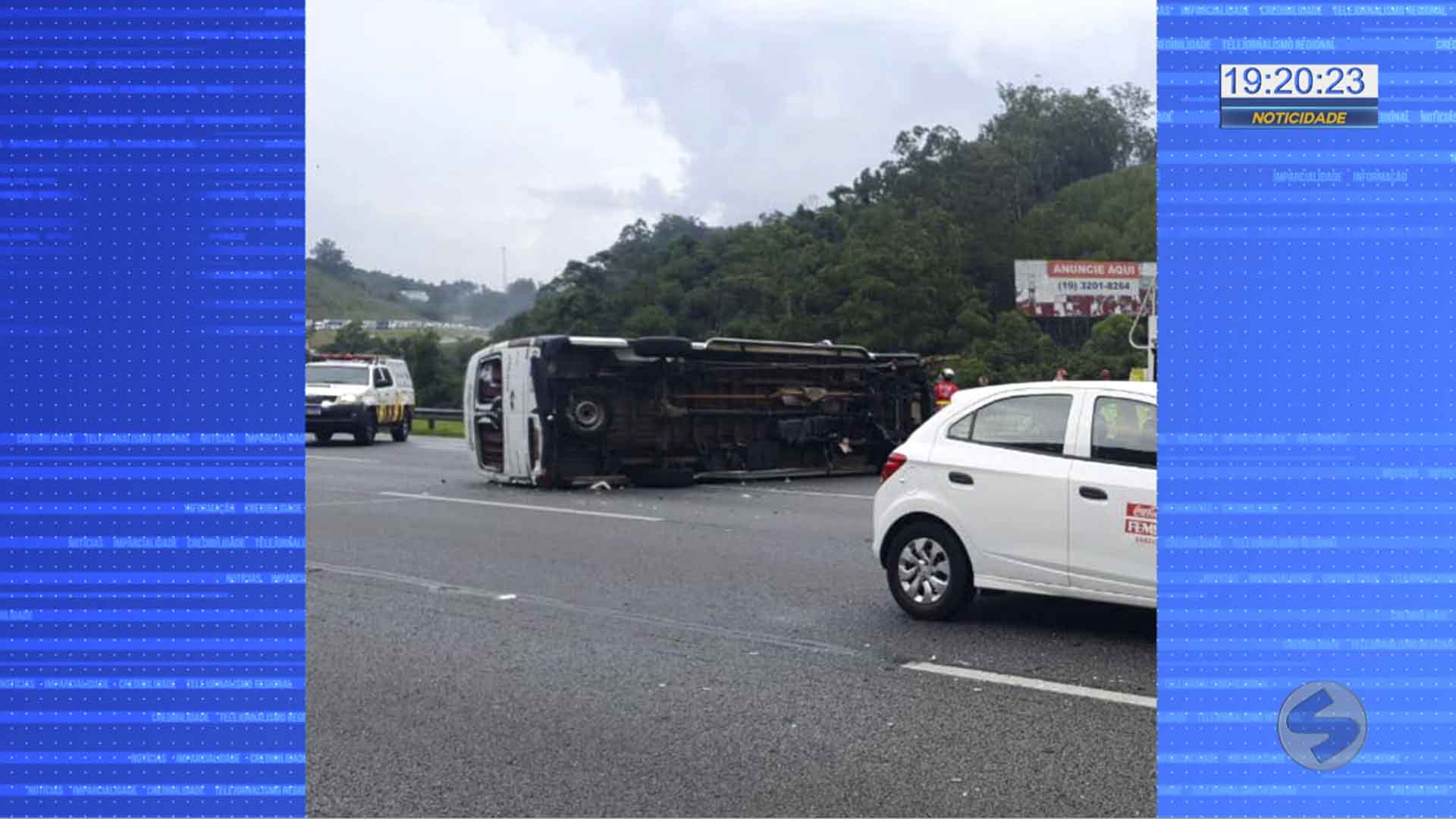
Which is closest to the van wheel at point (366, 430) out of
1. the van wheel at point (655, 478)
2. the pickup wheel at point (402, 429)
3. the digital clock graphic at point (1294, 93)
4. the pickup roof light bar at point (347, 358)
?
the pickup wheel at point (402, 429)

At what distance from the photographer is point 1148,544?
7281 mm

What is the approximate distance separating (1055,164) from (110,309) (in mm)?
72915

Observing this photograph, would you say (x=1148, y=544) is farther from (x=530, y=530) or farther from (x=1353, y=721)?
(x=530, y=530)

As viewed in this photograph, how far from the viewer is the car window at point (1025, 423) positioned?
7848mm

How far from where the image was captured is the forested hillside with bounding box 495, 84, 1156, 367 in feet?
170

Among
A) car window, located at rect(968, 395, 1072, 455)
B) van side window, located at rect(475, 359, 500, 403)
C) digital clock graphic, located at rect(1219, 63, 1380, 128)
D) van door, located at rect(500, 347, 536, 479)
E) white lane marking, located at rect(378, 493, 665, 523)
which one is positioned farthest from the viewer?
van side window, located at rect(475, 359, 500, 403)

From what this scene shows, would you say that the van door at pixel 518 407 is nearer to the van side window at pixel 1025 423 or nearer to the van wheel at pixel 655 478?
the van wheel at pixel 655 478

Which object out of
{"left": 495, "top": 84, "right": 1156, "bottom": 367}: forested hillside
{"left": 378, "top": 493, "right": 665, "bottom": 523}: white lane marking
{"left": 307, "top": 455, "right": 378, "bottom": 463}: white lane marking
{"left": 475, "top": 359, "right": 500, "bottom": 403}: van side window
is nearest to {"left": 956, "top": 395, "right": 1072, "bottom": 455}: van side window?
{"left": 378, "top": 493, "right": 665, "bottom": 523}: white lane marking

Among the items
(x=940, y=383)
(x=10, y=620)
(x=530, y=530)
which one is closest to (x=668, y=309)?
(x=940, y=383)

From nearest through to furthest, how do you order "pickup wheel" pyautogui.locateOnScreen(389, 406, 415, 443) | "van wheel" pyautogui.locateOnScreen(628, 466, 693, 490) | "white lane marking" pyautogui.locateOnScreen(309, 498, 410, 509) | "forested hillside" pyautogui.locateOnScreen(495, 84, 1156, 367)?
"white lane marking" pyautogui.locateOnScreen(309, 498, 410, 509), "van wheel" pyautogui.locateOnScreen(628, 466, 693, 490), "pickup wheel" pyautogui.locateOnScreen(389, 406, 415, 443), "forested hillside" pyautogui.locateOnScreen(495, 84, 1156, 367)

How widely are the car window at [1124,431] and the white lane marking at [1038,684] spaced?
1489 mm

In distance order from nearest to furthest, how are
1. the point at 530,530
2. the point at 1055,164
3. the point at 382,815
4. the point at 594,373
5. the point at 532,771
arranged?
the point at 382,815 → the point at 532,771 → the point at 530,530 → the point at 594,373 → the point at 1055,164

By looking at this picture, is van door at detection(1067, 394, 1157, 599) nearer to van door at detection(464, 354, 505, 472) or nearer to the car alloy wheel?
the car alloy wheel

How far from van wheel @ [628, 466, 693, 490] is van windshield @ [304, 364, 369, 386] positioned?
41.2 ft
